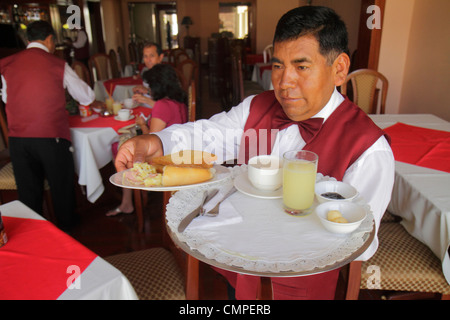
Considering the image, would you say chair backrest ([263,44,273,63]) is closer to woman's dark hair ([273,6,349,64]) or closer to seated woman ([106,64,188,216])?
seated woman ([106,64,188,216])

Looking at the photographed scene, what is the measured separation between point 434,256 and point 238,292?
851mm

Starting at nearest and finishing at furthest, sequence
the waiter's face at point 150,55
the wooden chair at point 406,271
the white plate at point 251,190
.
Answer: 1. the white plate at point 251,190
2. the wooden chair at point 406,271
3. the waiter's face at point 150,55

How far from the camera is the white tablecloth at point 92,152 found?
240 centimetres

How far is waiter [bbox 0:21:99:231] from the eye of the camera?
220cm

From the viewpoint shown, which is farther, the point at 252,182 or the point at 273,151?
the point at 273,151

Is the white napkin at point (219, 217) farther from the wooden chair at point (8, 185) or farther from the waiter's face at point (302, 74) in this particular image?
the wooden chair at point (8, 185)

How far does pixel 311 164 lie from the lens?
90cm

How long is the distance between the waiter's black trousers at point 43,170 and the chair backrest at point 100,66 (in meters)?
3.30

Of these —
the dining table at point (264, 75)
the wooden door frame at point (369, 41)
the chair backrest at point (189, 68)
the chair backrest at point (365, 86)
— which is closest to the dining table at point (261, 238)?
the chair backrest at point (365, 86)

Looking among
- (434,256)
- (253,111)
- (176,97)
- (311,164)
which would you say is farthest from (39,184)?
(434,256)

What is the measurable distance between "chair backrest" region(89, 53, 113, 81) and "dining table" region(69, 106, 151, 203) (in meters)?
3.17

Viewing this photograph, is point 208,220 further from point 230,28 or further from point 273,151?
point 230,28

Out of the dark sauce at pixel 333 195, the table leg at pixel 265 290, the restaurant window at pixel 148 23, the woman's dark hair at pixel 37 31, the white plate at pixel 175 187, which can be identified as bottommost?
the table leg at pixel 265 290

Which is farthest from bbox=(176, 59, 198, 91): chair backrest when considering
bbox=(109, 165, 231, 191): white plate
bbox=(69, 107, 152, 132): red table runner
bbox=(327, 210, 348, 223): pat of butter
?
bbox=(327, 210, 348, 223): pat of butter
